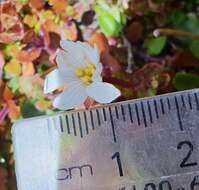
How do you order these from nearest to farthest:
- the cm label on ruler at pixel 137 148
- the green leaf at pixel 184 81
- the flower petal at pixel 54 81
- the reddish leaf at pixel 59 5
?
the cm label on ruler at pixel 137 148 < the flower petal at pixel 54 81 < the green leaf at pixel 184 81 < the reddish leaf at pixel 59 5

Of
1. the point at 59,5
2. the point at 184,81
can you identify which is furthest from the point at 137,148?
the point at 59,5

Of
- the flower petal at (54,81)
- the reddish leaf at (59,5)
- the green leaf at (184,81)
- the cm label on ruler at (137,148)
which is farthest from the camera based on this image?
the reddish leaf at (59,5)

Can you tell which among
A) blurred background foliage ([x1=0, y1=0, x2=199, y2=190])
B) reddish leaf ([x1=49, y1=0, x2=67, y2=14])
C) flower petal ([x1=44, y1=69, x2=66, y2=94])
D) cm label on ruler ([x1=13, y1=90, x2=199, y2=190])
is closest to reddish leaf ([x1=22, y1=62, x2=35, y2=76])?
blurred background foliage ([x1=0, y1=0, x2=199, y2=190])

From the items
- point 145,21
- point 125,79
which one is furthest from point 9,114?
point 145,21

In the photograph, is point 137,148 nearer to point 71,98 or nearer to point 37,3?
point 71,98

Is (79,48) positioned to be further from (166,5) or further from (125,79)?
(166,5)

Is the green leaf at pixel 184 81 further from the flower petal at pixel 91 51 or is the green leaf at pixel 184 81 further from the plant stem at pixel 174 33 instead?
the flower petal at pixel 91 51

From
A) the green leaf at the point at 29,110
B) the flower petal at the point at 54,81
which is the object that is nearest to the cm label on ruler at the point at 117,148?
the flower petal at the point at 54,81
